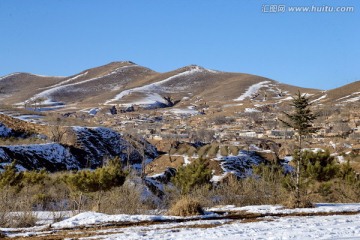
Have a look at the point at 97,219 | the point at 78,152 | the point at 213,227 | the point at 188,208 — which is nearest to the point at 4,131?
the point at 78,152

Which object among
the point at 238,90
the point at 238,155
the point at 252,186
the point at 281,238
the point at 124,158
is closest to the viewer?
the point at 281,238

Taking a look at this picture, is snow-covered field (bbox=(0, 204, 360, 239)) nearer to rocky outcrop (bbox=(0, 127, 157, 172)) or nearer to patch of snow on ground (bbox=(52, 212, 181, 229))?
patch of snow on ground (bbox=(52, 212, 181, 229))

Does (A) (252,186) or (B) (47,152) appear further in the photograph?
(B) (47,152)

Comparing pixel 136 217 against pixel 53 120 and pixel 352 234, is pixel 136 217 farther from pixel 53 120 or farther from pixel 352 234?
pixel 53 120

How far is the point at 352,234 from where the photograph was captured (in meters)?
9.14

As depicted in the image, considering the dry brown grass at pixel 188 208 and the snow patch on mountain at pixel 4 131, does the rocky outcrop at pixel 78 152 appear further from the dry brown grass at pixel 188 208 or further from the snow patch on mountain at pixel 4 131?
the dry brown grass at pixel 188 208

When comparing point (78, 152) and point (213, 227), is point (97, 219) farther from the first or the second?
point (78, 152)

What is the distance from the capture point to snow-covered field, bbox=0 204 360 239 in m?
9.75

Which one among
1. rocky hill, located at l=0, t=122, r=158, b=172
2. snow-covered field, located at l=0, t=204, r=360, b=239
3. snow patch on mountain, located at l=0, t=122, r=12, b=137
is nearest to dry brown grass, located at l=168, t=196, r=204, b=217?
snow-covered field, located at l=0, t=204, r=360, b=239

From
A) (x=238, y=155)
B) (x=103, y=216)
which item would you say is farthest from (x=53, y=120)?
(x=103, y=216)

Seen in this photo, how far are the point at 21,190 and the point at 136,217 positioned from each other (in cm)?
1150

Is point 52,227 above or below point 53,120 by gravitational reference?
below

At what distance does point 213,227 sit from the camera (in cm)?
A: 1148

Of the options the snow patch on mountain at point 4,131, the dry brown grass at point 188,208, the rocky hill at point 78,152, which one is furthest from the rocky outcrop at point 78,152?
the dry brown grass at point 188,208
